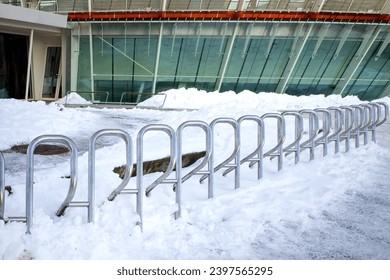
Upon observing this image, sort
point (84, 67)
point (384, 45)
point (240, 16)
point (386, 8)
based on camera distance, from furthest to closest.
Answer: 1. point (84, 67)
2. point (384, 45)
3. point (386, 8)
4. point (240, 16)

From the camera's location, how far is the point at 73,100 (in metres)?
25.9

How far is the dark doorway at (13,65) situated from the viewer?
84.8ft

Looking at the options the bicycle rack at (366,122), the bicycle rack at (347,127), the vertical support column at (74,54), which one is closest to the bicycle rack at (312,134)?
the bicycle rack at (347,127)

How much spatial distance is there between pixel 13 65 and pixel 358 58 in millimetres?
18307

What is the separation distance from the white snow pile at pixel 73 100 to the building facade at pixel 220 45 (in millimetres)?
733

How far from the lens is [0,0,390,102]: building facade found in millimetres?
24617

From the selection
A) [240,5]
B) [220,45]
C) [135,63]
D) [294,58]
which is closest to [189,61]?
[220,45]

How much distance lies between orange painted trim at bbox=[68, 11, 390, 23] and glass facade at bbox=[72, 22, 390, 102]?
0.74m

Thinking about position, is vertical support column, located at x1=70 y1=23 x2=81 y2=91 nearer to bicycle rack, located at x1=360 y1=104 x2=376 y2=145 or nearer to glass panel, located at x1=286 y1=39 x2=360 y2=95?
glass panel, located at x1=286 y1=39 x2=360 y2=95

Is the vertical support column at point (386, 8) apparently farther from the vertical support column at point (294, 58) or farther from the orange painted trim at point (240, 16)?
the vertical support column at point (294, 58)

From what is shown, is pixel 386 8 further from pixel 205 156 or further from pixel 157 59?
pixel 205 156

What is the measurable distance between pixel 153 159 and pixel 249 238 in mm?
3197

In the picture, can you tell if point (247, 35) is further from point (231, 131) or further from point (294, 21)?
point (231, 131)
